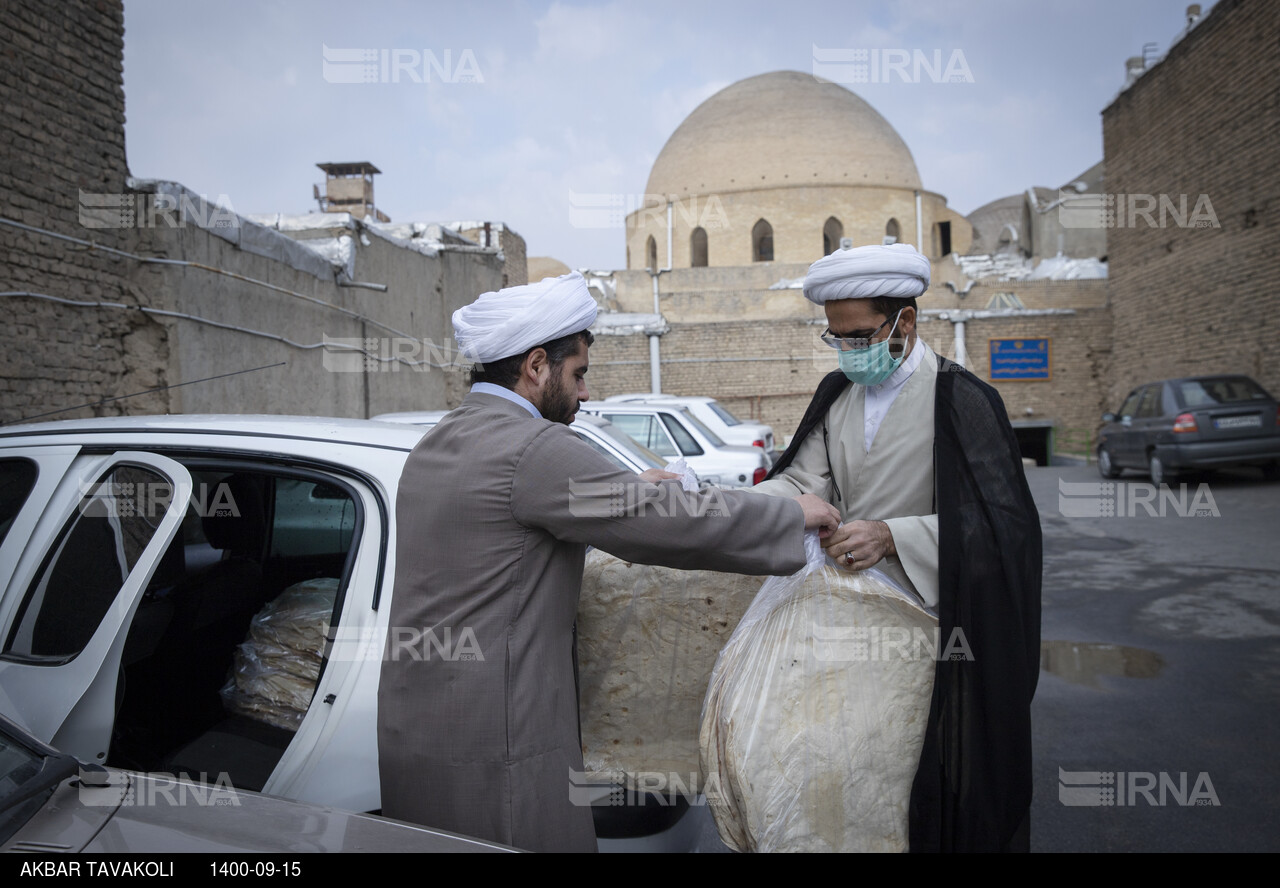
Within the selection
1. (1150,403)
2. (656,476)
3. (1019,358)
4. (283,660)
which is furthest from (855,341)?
(1019,358)

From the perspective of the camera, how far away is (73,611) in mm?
2377

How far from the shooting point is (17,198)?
5801mm

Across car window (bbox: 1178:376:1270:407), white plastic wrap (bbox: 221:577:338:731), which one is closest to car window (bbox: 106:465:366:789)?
white plastic wrap (bbox: 221:577:338:731)

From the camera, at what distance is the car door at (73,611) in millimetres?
2049

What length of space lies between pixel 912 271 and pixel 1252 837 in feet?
8.53

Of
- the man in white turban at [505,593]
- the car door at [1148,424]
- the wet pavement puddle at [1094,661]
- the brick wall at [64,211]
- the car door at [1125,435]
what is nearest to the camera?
the man in white turban at [505,593]

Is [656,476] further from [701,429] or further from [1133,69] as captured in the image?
[1133,69]

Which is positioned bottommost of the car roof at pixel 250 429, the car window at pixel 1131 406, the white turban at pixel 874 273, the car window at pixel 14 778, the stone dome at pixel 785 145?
the car window at pixel 14 778

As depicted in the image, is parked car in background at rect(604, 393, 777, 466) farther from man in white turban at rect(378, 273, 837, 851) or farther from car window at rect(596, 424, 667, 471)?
man in white turban at rect(378, 273, 837, 851)

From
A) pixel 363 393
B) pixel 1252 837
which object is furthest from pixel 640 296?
pixel 1252 837

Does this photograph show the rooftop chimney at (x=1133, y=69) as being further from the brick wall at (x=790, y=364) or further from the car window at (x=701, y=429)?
the car window at (x=701, y=429)

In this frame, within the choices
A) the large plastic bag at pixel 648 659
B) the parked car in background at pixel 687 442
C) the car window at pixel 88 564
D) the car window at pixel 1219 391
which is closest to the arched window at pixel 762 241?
the car window at pixel 1219 391

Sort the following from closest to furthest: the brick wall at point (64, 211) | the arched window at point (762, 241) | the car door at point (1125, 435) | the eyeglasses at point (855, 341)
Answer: the eyeglasses at point (855, 341) < the brick wall at point (64, 211) < the car door at point (1125, 435) < the arched window at point (762, 241)
